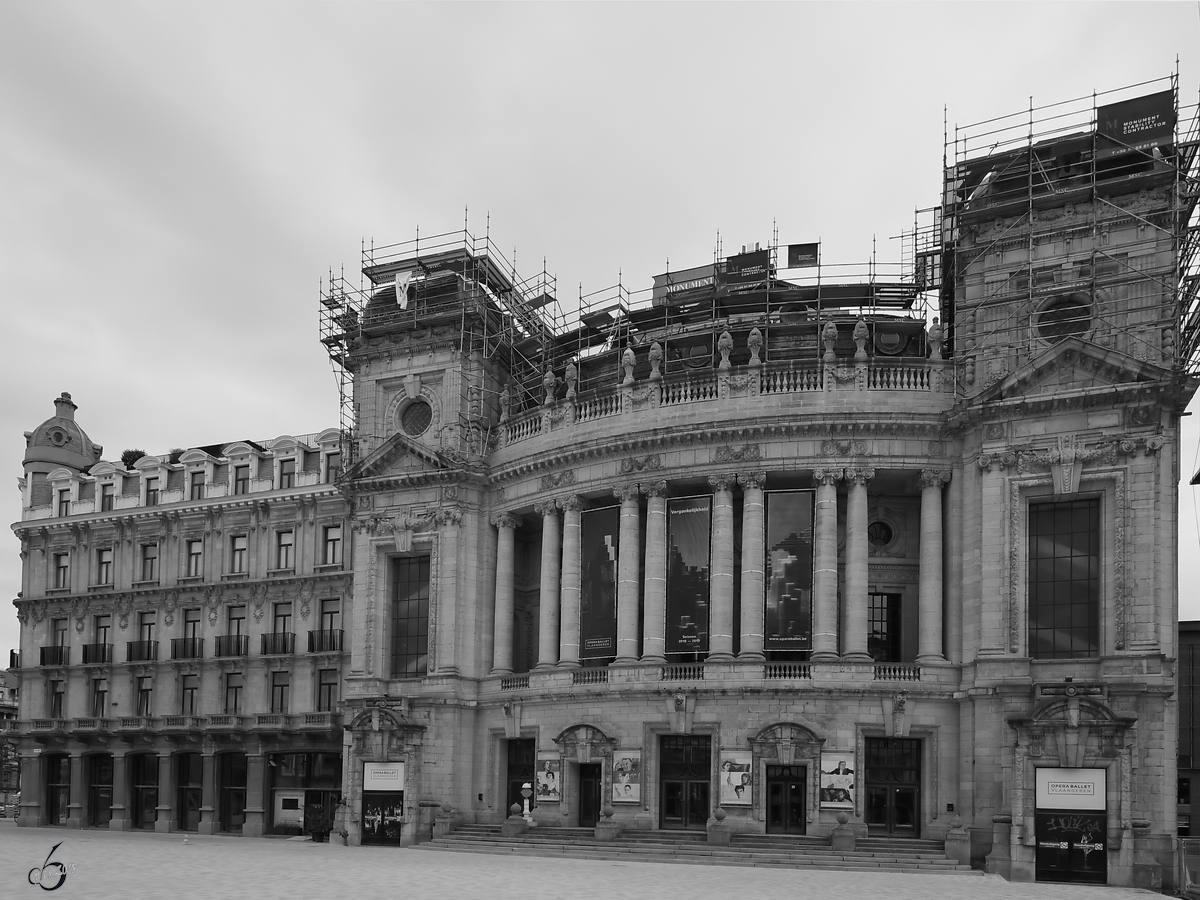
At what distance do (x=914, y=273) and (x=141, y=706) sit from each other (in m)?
56.2

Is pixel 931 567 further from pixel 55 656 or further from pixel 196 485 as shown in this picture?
pixel 55 656

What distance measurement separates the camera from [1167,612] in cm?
5222

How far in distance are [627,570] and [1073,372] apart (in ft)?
74.2

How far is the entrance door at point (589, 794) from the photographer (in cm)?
6212

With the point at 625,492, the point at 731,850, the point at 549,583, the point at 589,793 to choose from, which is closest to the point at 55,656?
the point at 549,583

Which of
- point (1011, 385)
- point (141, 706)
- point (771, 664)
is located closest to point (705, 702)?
point (771, 664)

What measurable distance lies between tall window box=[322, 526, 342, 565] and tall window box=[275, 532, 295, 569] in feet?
8.93

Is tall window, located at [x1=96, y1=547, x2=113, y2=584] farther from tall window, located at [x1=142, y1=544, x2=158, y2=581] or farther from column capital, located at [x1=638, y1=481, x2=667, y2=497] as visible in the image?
column capital, located at [x1=638, y1=481, x2=667, y2=497]

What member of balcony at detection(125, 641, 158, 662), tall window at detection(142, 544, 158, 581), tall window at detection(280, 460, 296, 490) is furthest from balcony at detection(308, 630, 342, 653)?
tall window at detection(142, 544, 158, 581)

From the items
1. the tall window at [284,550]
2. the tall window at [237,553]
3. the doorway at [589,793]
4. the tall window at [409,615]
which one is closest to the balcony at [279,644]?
the tall window at [284,550]

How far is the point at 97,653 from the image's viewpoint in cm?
8556

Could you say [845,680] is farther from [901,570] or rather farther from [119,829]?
[119,829]

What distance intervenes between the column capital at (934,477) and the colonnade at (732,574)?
0.05m

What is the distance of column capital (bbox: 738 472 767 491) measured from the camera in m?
59.8
